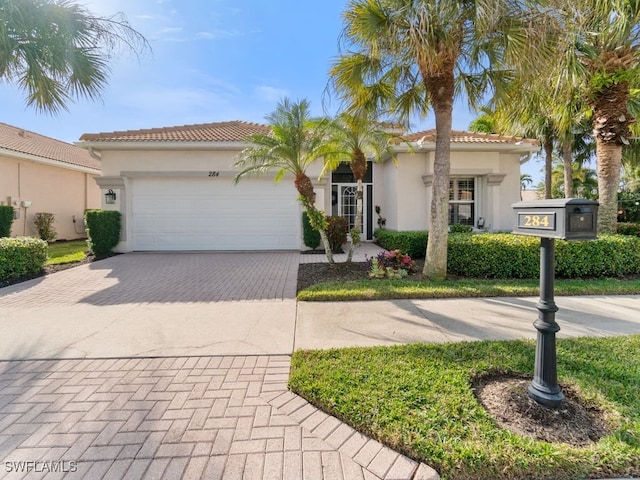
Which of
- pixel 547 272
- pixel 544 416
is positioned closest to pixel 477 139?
pixel 547 272

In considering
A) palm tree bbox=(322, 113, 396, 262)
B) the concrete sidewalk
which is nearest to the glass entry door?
palm tree bbox=(322, 113, 396, 262)

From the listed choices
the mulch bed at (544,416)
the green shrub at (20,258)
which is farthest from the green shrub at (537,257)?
the green shrub at (20,258)

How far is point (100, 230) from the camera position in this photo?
37.2 feet

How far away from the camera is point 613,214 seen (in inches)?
333

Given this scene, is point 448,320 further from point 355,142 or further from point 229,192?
point 229,192

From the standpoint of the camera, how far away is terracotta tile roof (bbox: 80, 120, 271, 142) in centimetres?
1176

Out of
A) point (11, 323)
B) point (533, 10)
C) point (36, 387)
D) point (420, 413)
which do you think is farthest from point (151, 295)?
point (533, 10)

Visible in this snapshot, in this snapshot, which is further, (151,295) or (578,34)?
(578,34)

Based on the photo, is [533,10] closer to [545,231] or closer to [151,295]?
[545,231]

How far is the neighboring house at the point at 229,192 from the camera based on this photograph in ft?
39.8

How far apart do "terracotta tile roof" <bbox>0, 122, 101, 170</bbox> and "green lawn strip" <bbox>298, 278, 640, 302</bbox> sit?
16.6 meters

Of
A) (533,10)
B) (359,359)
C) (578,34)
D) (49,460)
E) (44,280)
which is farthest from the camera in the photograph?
(44,280)

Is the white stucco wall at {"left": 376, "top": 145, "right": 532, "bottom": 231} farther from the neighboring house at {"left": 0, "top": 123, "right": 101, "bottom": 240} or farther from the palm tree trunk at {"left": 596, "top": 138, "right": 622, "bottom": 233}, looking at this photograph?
the neighboring house at {"left": 0, "top": 123, "right": 101, "bottom": 240}

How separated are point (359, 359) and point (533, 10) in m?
7.33
